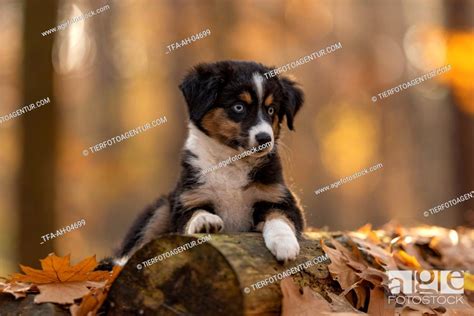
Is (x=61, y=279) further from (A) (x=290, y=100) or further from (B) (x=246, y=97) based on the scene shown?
(A) (x=290, y=100)

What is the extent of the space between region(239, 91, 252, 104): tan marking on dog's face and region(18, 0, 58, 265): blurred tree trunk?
4.65m

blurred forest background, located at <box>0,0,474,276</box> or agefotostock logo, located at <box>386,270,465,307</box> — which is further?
blurred forest background, located at <box>0,0,474,276</box>

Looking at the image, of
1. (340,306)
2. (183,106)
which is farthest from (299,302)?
Result: (183,106)

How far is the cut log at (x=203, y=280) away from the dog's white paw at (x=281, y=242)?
52 mm

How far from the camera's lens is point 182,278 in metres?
4.16

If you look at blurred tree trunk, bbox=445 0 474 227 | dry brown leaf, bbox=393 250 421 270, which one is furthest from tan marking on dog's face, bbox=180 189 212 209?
blurred tree trunk, bbox=445 0 474 227

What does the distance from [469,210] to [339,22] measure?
22.4 metres

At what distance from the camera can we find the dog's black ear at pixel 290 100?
20.0ft

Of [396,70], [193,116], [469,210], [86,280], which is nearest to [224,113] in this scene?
[193,116]

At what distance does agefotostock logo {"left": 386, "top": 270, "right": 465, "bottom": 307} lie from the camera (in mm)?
5016

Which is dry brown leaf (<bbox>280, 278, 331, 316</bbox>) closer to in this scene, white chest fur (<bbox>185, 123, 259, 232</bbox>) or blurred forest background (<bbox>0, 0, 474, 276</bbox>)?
white chest fur (<bbox>185, 123, 259, 232</bbox>)

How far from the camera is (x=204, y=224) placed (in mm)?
4977

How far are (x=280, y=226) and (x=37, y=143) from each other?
5704 mm
